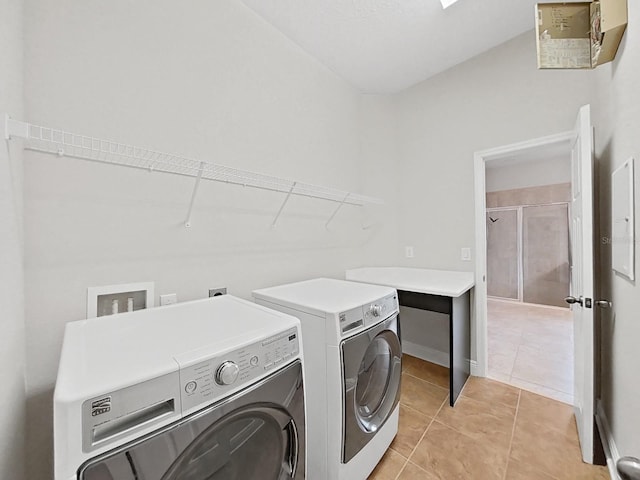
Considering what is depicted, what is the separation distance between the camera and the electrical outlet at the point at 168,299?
1337mm

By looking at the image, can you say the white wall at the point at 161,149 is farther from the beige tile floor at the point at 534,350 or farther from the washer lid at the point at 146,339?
the beige tile floor at the point at 534,350

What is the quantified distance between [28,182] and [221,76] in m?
1.12

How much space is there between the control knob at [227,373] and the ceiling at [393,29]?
2152 mm

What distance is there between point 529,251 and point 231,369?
234 inches

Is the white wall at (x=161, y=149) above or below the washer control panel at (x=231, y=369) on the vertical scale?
above

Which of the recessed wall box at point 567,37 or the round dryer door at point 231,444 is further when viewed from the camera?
the recessed wall box at point 567,37

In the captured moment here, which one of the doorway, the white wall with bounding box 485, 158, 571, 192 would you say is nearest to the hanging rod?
the doorway

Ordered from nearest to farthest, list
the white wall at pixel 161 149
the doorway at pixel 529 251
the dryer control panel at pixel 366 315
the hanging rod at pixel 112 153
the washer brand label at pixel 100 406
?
the washer brand label at pixel 100 406 → the hanging rod at pixel 112 153 → the white wall at pixel 161 149 → the dryer control panel at pixel 366 315 → the doorway at pixel 529 251

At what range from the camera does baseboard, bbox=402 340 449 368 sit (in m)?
2.49

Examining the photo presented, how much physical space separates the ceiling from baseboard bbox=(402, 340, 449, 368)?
271 cm

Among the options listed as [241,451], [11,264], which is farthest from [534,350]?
[11,264]

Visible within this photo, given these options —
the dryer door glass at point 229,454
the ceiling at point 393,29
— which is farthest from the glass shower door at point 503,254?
the dryer door glass at point 229,454

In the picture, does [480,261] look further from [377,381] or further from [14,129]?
[14,129]

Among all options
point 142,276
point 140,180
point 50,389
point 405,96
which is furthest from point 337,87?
point 50,389
